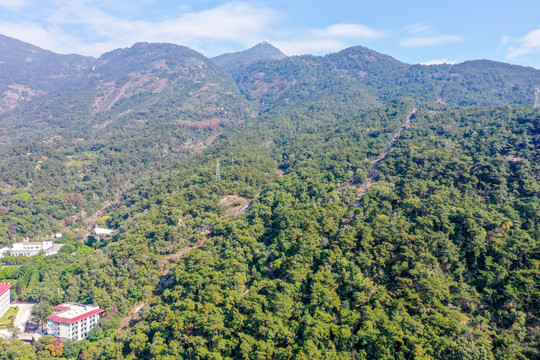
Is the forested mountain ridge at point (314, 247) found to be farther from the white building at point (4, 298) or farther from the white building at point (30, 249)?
the white building at point (30, 249)

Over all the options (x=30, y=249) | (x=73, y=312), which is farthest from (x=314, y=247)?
(x=30, y=249)

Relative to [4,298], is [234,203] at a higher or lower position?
higher

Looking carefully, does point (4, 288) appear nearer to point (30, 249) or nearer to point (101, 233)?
point (30, 249)

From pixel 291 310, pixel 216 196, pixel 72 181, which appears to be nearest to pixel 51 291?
pixel 216 196

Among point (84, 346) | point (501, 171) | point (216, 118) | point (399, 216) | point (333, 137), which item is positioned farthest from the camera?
point (216, 118)

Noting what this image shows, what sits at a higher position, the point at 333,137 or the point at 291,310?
the point at 333,137

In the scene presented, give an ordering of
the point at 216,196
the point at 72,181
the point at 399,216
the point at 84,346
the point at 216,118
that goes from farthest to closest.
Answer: the point at 216,118 < the point at 72,181 < the point at 216,196 < the point at 399,216 < the point at 84,346

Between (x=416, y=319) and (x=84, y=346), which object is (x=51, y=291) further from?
(x=416, y=319)
